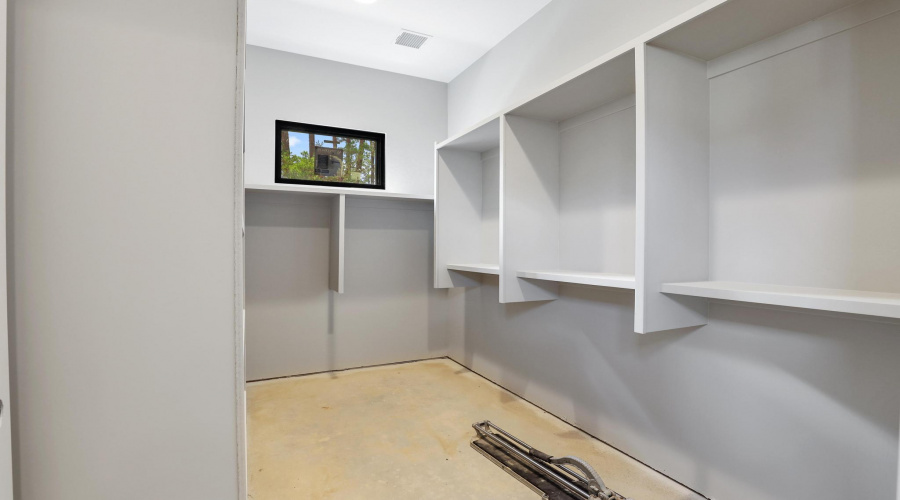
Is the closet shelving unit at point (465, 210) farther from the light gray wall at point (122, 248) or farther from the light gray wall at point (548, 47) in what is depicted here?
the light gray wall at point (122, 248)

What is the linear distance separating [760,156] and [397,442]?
189 centimetres

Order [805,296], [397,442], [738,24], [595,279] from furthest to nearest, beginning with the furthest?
[397,442]
[595,279]
[738,24]
[805,296]

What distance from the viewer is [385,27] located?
2.75 m

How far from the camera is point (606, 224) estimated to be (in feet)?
6.72

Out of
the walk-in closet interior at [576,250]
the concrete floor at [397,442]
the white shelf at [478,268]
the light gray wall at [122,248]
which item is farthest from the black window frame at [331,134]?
the light gray wall at [122,248]

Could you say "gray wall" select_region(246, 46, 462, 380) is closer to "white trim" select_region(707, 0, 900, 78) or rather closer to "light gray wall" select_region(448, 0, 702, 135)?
"light gray wall" select_region(448, 0, 702, 135)

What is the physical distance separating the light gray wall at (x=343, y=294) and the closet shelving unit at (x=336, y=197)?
0.09 m

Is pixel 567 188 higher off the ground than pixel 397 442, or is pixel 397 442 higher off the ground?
pixel 567 188

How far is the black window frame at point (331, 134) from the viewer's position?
10.1 feet

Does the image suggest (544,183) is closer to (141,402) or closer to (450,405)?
(450,405)

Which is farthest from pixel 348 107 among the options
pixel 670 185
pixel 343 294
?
pixel 670 185

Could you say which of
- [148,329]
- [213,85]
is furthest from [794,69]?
[148,329]

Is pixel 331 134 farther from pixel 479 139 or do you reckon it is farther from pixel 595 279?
pixel 595 279

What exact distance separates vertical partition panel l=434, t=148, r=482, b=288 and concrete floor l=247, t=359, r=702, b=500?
770mm
